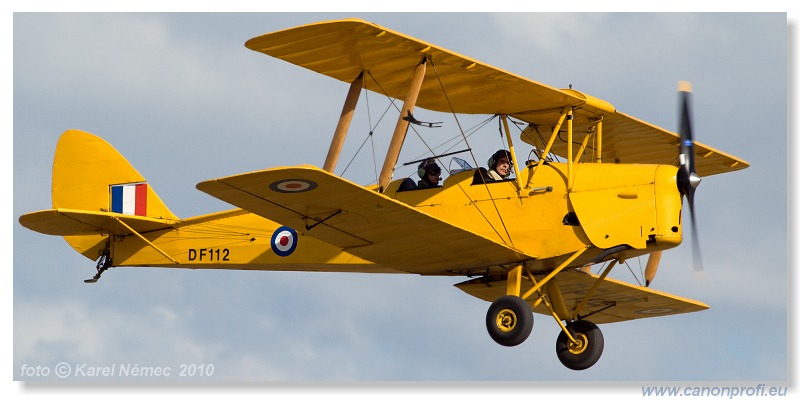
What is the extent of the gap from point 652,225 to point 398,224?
2.70 metres

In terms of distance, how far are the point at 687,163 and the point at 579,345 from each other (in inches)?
99.1

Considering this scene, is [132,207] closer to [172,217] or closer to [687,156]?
[172,217]

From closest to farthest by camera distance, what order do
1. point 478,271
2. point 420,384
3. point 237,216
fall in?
point 420,384 → point 478,271 → point 237,216

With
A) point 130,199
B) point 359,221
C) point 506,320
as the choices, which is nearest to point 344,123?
point 359,221

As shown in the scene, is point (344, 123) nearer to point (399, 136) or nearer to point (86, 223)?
point (399, 136)

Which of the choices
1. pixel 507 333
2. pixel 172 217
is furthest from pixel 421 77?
pixel 172 217

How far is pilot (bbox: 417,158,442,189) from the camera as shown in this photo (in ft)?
58.0

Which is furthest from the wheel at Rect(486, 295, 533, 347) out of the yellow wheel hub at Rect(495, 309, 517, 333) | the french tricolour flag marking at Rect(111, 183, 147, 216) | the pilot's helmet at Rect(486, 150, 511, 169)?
the french tricolour flag marking at Rect(111, 183, 147, 216)

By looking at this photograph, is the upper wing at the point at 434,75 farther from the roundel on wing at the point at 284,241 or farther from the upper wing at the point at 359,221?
the roundel on wing at the point at 284,241

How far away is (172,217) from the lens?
64.8 ft

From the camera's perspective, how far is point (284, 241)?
731 inches

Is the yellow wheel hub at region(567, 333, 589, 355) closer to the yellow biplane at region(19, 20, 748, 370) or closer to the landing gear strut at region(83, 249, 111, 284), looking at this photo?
the yellow biplane at region(19, 20, 748, 370)

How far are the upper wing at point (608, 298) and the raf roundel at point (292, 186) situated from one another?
3.50 metres

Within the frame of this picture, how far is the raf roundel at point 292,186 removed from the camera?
15.1 m
